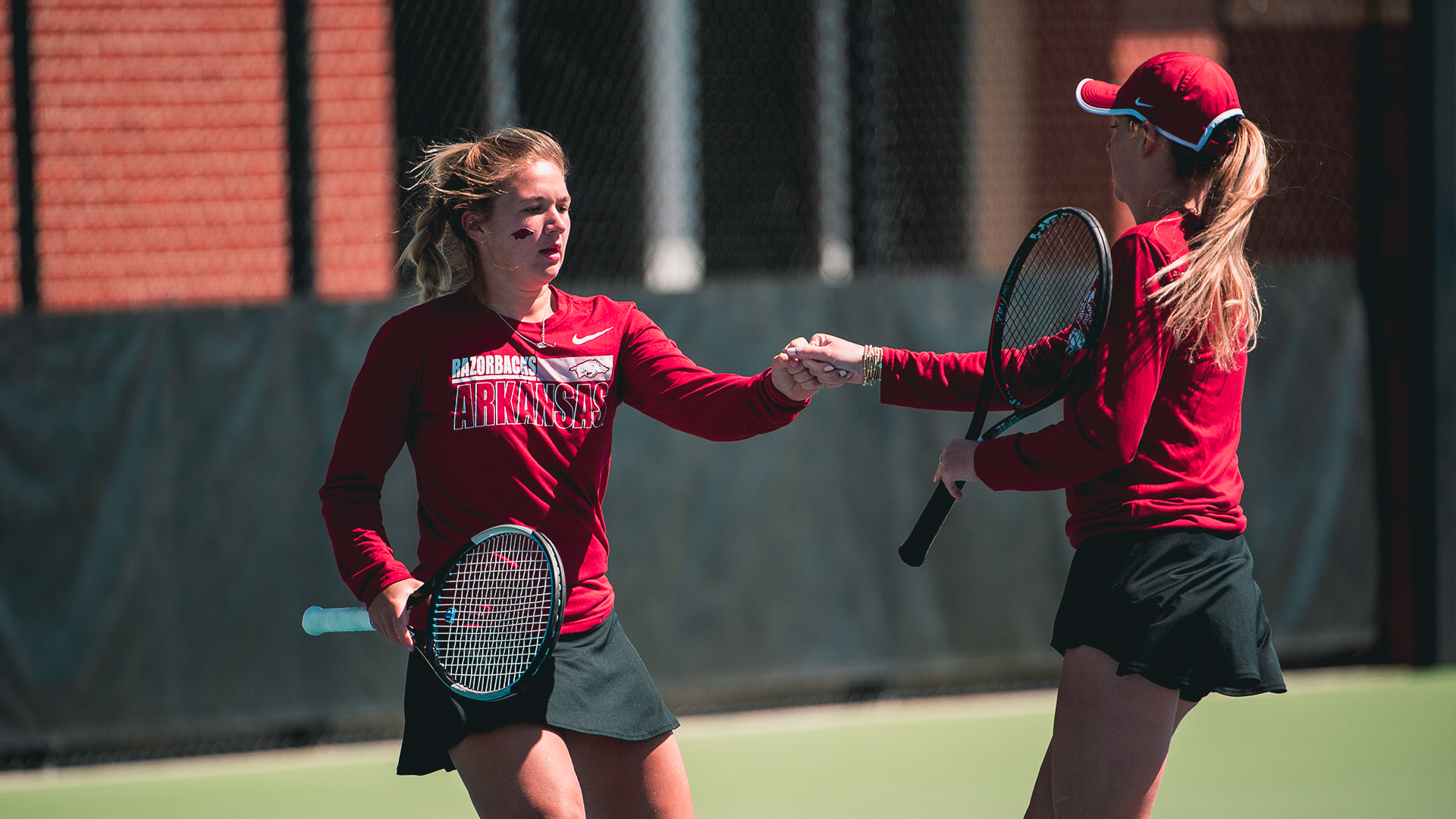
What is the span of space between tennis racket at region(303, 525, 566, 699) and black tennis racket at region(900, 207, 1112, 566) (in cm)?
68

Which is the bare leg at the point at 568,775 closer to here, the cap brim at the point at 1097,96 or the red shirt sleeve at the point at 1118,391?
the red shirt sleeve at the point at 1118,391

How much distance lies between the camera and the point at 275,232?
6188 millimetres

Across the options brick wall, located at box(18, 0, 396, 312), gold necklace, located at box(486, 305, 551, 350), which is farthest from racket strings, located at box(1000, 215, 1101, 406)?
brick wall, located at box(18, 0, 396, 312)

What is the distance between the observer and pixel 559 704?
7.97 ft

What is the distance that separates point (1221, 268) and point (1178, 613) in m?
0.61

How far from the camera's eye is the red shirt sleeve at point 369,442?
249 centimetres

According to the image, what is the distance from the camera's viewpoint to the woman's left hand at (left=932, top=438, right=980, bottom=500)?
2.50 metres

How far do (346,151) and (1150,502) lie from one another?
481 cm

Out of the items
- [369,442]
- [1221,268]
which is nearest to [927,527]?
[1221,268]

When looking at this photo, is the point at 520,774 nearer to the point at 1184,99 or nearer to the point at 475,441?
the point at 475,441

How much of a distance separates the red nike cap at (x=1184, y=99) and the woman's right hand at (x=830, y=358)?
0.71 m

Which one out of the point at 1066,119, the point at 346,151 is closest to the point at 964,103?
the point at 1066,119

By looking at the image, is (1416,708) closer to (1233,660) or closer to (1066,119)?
(1066,119)

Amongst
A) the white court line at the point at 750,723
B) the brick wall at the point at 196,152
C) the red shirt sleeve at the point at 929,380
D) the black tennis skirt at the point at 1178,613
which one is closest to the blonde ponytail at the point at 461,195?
the red shirt sleeve at the point at 929,380
